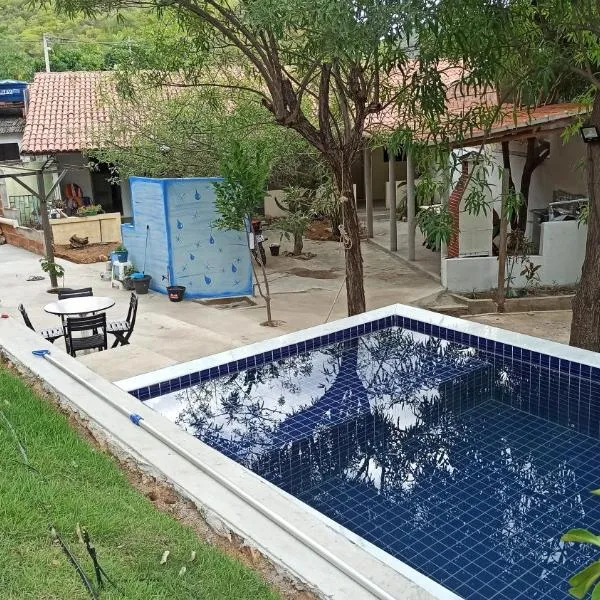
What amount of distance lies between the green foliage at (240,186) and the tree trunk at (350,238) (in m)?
1.50

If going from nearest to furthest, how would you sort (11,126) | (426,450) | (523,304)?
(426,450) → (523,304) → (11,126)

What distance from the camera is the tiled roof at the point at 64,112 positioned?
1981cm

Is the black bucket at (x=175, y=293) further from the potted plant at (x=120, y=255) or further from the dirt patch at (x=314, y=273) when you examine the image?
the dirt patch at (x=314, y=273)

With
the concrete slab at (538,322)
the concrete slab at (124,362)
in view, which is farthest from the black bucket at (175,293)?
the concrete slab at (538,322)

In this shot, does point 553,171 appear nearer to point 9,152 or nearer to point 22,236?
point 22,236

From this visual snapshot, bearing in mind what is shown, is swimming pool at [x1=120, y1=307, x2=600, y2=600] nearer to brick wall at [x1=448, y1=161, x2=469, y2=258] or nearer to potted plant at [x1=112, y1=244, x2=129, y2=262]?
brick wall at [x1=448, y1=161, x2=469, y2=258]

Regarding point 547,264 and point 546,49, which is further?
point 547,264

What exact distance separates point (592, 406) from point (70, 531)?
4706 mm

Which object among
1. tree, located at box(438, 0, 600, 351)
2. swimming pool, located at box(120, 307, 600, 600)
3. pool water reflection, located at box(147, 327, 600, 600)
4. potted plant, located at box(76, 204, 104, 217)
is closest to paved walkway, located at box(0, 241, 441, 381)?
swimming pool, located at box(120, 307, 600, 600)

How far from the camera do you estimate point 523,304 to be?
11.8m

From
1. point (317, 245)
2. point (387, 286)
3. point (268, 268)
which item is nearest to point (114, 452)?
point (387, 286)

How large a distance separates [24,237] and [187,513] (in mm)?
17932

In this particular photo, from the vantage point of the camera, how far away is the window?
80.7 feet

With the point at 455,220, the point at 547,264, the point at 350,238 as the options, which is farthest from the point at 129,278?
the point at 547,264
